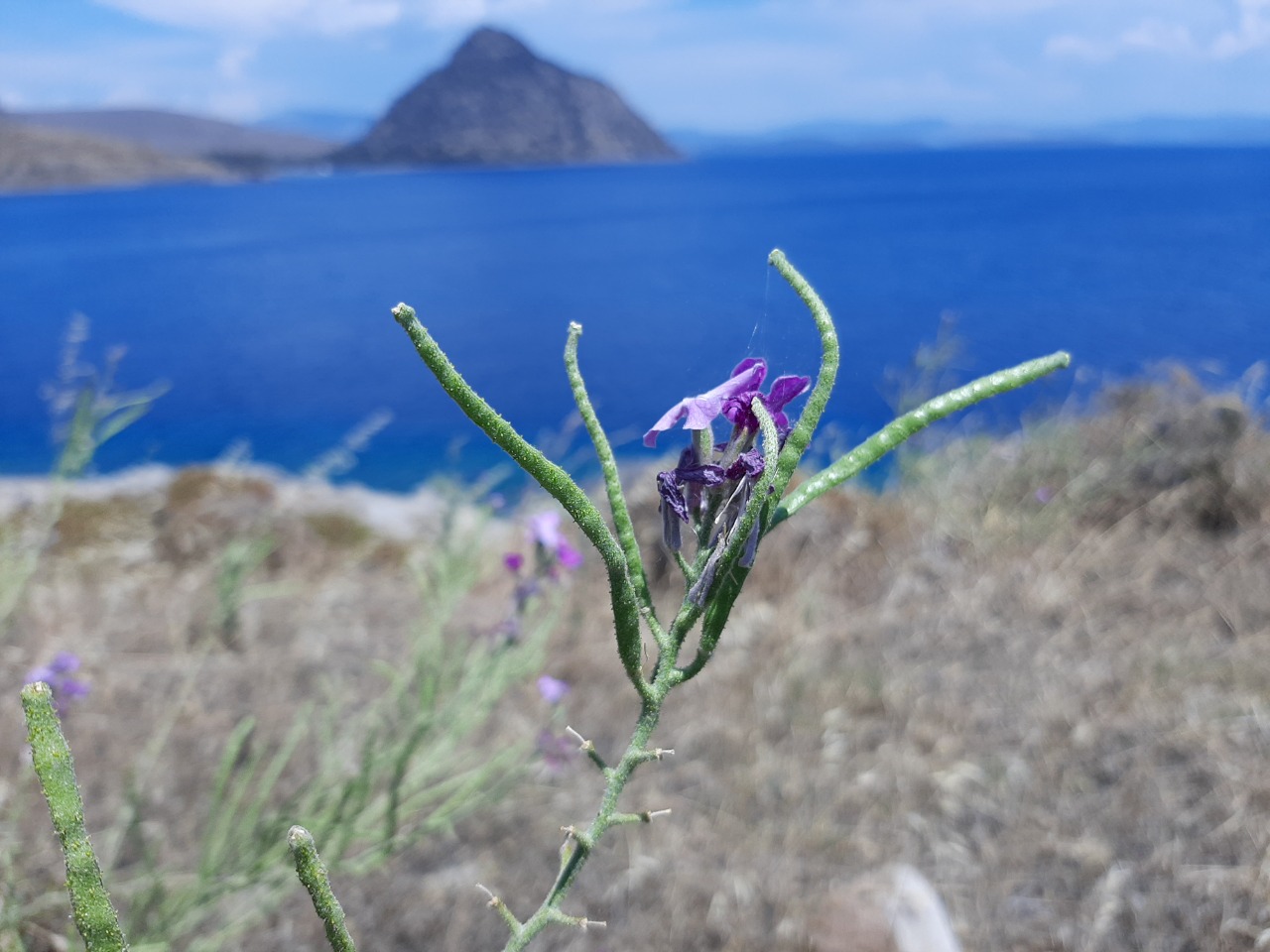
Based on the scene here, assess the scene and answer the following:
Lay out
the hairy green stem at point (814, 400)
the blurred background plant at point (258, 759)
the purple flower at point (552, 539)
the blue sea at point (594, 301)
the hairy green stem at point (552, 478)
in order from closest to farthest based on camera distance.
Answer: the hairy green stem at point (552, 478)
the hairy green stem at point (814, 400)
the blurred background plant at point (258, 759)
the purple flower at point (552, 539)
the blue sea at point (594, 301)

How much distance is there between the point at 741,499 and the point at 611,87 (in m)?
126

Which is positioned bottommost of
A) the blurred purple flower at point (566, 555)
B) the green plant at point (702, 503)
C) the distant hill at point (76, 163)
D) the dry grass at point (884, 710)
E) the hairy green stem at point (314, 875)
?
the dry grass at point (884, 710)

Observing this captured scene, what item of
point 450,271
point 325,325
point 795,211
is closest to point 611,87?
point 795,211

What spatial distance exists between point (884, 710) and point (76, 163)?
328 feet

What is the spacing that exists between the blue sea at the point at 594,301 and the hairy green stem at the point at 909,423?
0.09 meters

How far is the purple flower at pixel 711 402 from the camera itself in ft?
1.75

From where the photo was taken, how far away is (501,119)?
108188 mm

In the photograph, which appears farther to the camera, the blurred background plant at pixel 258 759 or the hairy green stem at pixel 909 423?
the blurred background plant at pixel 258 759

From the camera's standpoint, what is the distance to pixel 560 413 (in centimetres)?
1545

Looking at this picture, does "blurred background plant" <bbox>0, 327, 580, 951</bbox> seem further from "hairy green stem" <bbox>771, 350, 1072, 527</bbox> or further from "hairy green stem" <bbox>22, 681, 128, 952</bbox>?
"hairy green stem" <bbox>771, 350, 1072, 527</bbox>

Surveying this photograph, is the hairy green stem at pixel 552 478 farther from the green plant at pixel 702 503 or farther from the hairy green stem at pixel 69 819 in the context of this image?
the hairy green stem at pixel 69 819

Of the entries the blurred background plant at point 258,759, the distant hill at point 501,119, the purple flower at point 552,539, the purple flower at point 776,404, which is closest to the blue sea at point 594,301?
the purple flower at point 776,404

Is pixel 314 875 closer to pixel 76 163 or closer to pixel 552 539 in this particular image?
pixel 552 539

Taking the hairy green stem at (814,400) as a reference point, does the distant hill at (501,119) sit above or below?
above
